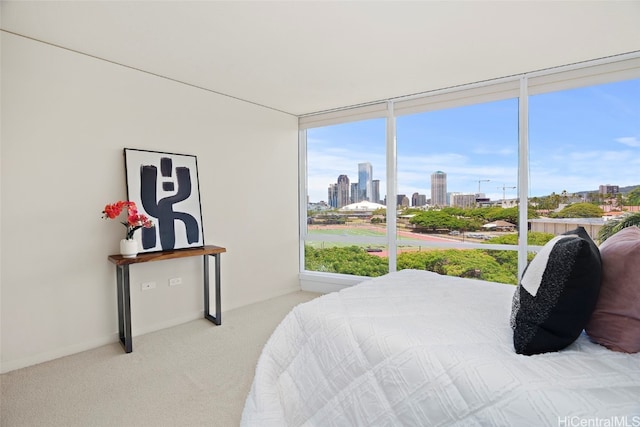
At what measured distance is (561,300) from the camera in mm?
1204

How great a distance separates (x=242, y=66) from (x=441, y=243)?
9.72ft

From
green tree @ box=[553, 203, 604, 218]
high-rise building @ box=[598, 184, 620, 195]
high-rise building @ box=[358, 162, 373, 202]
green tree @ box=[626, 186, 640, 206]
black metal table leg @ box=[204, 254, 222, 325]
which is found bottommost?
black metal table leg @ box=[204, 254, 222, 325]

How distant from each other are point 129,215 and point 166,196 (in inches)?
20.0

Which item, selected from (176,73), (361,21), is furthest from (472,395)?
(176,73)

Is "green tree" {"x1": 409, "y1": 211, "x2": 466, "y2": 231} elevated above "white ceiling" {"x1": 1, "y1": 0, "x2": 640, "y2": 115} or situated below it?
below

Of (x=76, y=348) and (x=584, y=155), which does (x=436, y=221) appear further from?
(x=76, y=348)

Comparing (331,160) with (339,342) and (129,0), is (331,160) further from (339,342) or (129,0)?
(339,342)

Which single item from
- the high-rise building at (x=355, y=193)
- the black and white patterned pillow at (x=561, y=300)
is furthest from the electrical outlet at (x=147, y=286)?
the black and white patterned pillow at (x=561, y=300)

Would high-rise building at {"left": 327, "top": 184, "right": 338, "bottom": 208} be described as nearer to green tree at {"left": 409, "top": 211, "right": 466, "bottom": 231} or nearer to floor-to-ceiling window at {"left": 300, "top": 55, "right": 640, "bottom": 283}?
floor-to-ceiling window at {"left": 300, "top": 55, "right": 640, "bottom": 283}

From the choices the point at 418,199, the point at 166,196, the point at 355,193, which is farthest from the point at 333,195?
the point at 166,196

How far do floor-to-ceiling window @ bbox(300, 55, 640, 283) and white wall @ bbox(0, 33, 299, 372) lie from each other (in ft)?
4.54

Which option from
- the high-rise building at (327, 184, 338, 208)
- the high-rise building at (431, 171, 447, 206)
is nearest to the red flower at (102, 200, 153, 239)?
the high-rise building at (327, 184, 338, 208)

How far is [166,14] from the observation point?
7.33 ft

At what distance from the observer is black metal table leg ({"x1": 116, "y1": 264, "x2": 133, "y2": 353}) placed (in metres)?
2.78
